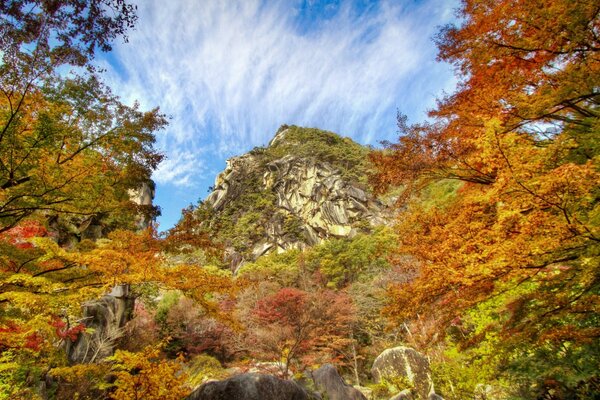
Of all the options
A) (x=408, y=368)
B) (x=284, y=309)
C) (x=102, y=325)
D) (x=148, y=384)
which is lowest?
(x=408, y=368)

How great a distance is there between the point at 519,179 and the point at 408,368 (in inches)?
529

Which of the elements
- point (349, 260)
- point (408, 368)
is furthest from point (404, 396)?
point (349, 260)

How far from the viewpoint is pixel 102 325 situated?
11641 millimetres

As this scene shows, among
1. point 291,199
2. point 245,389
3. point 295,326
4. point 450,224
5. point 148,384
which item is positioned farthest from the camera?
point 291,199

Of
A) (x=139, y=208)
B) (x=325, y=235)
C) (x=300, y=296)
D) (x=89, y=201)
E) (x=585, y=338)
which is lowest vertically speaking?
(x=585, y=338)

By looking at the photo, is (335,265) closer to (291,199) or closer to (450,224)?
(291,199)

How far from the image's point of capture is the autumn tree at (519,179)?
295 cm

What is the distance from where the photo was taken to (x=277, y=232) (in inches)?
1635

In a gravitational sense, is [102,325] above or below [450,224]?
above

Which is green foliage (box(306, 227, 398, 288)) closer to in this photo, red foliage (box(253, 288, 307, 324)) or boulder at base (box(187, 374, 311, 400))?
red foliage (box(253, 288, 307, 324))

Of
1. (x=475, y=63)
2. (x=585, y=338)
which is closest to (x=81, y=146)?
(x=475, y=63)

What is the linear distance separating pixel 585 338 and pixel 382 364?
510 inches

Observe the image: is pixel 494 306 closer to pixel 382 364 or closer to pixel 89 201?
pixel 382 364

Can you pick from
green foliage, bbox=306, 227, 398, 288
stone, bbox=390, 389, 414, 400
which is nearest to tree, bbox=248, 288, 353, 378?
stone, bbox=390, 389, 414, 400
